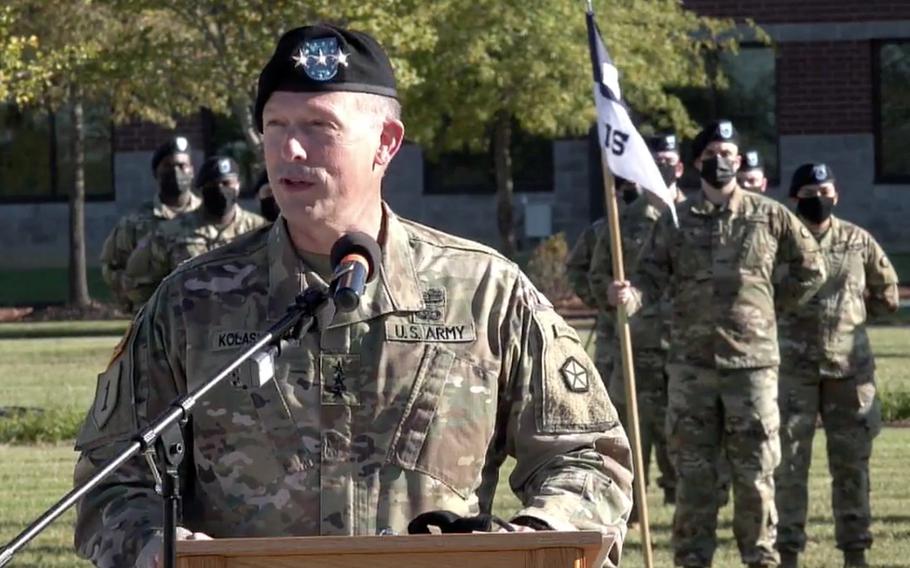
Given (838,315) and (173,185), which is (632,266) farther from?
(173,185)

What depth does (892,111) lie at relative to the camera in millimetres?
36000

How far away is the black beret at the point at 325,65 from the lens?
4.21 metres

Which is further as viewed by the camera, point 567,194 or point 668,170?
point 567,194

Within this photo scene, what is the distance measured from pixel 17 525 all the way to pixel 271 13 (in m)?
9.62

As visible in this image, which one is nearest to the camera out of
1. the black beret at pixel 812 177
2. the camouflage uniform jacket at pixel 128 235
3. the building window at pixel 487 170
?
the black beret at pixel 812 177

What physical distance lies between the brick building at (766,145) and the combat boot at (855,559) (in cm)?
2232

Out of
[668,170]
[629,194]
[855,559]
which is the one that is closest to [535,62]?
[629,194]

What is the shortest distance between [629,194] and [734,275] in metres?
4.06

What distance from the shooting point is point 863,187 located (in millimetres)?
35188

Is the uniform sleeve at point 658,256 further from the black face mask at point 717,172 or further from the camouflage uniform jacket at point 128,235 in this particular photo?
the camouflage uniform jacket at point 128,235

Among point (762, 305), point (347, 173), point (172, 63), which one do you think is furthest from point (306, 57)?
point (172, 63)

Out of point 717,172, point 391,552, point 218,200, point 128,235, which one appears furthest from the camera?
point 128,235

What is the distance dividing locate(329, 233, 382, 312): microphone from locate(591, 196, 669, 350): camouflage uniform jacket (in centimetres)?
1016

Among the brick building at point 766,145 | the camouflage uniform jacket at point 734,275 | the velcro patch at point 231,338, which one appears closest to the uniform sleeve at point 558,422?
the velcro patch at point 231,338
